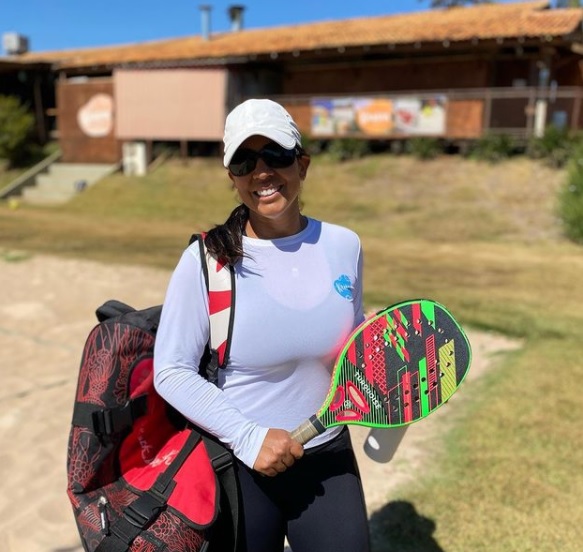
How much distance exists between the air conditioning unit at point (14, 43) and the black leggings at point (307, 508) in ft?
118

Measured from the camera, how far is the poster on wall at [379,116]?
1875 cm

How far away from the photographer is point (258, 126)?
1.75 meters

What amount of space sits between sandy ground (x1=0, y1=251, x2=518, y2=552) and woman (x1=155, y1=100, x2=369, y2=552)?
1.77 meters

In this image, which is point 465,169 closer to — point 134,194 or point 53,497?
point 134,194

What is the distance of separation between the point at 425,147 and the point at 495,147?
2081mm

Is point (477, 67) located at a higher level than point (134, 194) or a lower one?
higher

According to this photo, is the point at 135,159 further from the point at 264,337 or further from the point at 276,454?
the point at 276,454

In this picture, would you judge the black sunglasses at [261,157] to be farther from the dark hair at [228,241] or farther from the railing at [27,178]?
the railing at [27,178]

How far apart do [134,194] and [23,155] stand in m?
8.10

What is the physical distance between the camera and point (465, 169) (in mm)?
17797

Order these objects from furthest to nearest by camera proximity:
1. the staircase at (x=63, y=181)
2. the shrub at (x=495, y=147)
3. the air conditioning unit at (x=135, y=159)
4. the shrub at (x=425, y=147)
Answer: the air conditioning unit at (x=135, y=159), the staircase at (x=63, y=181), the shrub at (x=425, y=147), the shrub at (x=495, y=147)

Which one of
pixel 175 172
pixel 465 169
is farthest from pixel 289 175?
pixel 175 172

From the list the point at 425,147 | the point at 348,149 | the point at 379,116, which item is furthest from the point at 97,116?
the point at 425,147

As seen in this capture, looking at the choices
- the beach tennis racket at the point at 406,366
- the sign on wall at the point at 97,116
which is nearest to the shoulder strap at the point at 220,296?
the beach tennis racket at the point at 406,366
